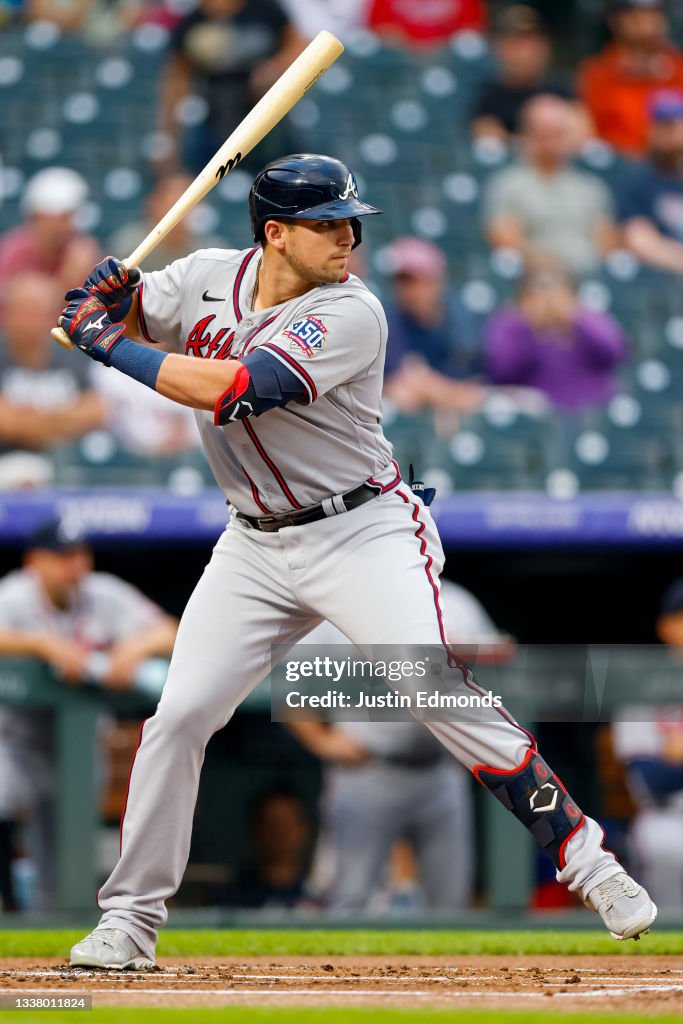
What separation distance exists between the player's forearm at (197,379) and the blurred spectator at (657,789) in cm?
270

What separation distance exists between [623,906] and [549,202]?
581cm

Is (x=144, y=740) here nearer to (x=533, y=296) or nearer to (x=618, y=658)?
(x=618, y=658)

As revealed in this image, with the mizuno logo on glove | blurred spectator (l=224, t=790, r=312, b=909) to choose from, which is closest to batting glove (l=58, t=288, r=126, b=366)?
the mizuno logo on glove

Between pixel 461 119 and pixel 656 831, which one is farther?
pixel 461 119

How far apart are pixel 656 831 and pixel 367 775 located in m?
0.96

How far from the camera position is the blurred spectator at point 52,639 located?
5.44 meters

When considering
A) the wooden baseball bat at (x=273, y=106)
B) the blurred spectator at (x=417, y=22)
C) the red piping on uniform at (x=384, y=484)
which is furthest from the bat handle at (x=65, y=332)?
the blurred spectator at (x=417, y=22)

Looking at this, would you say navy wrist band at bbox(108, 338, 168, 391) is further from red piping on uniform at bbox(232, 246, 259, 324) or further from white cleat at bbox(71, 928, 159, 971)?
white cleat at bbox(71, 928, 159, 971)

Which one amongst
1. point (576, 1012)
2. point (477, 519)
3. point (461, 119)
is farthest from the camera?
point (461, 119)

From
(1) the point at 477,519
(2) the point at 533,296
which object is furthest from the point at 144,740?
(2) the point at 533,296

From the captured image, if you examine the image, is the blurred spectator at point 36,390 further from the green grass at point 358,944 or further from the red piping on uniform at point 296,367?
the red piping on uniform at point 296,367

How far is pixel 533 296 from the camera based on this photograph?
310 inches

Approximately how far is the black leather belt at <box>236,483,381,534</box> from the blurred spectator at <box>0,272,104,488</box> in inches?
135

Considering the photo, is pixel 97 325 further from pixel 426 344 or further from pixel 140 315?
pixel 426 344
